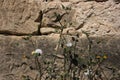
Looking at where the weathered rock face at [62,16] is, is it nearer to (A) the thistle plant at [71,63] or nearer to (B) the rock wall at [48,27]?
(B) the rock wall at [48,27]

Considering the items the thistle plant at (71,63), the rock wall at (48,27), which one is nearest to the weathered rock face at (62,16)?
the rock wall at (48,27)

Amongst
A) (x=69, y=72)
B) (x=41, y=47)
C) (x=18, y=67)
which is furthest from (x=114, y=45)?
(x=18, y=67)

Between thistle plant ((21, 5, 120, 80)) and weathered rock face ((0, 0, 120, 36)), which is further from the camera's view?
weathered rock face ((0, 0, 120, 36))

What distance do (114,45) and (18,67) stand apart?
0.69m

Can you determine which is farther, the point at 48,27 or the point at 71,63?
the point at 48,27

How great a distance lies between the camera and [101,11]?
7.14 ft

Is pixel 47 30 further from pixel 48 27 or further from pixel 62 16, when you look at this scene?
pixel 62 16

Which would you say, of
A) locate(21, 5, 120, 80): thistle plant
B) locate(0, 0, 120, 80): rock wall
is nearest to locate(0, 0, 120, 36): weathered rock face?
locate(0, 0, 120, 80): rock wall

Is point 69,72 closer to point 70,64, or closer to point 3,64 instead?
point 70,64

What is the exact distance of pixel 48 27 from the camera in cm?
227

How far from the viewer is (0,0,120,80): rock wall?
2.10m

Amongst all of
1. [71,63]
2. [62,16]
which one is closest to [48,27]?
[62,16]

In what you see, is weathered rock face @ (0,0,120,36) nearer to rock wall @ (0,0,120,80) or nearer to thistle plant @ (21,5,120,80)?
rock wall @ (0,0,120,80)

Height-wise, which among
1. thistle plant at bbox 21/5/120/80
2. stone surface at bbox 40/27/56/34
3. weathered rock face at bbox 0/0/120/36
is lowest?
thistle plant at bbox 21/5/120/80
